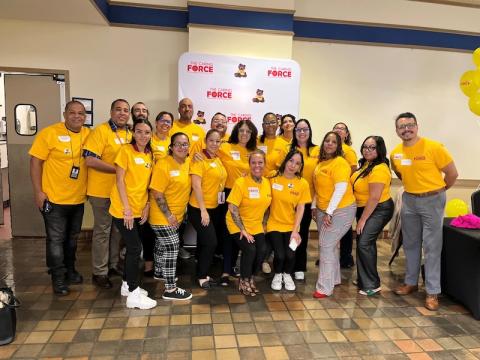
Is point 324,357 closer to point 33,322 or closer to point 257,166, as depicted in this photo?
point 257,166

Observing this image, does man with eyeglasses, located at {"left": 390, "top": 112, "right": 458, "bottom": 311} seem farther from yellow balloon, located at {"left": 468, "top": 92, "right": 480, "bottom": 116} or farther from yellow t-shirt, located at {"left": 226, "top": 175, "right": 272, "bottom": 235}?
yellow balloon, located at {"left": 468, "top": 92, "right": 480, "bottom": 116}

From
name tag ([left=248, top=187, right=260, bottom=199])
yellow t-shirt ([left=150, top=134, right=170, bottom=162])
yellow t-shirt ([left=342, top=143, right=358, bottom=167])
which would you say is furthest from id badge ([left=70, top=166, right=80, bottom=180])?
yellow t-shirt ([left=342, top=143, right=358, bottom=167])

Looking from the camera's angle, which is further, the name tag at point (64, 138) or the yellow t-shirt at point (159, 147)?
the yellow t-shirt at point (159, 147)

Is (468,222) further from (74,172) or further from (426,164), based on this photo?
(74,172)

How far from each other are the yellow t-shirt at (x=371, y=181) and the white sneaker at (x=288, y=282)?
2.97ft

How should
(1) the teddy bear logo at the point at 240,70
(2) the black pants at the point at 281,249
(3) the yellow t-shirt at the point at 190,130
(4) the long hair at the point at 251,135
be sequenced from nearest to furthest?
(2) the black pants at the point at 281,249, (4) the long hair at the point at 251,135, (3) the yellow t-shirt at the point at 190,130, (1) the teddy bear logo at the point at 240,70

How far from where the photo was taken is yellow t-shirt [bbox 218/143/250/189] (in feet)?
10.8

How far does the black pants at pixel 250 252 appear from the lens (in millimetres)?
2992

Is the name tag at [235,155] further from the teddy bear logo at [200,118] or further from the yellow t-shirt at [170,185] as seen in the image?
the teddy bear logo at [200,118]

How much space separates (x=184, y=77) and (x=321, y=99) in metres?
1.86

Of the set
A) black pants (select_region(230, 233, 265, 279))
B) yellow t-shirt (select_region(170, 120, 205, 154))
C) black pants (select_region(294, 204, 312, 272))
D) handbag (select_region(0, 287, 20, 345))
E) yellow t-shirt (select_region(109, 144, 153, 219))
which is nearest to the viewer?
handbag (select_region(0, 287, 20, 345))

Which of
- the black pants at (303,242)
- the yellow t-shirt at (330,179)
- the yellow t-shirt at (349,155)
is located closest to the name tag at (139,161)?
the yellow t-shirt at (330,179)

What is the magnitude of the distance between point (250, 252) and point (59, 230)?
1589 mm

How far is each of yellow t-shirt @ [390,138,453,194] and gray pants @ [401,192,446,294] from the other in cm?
9
